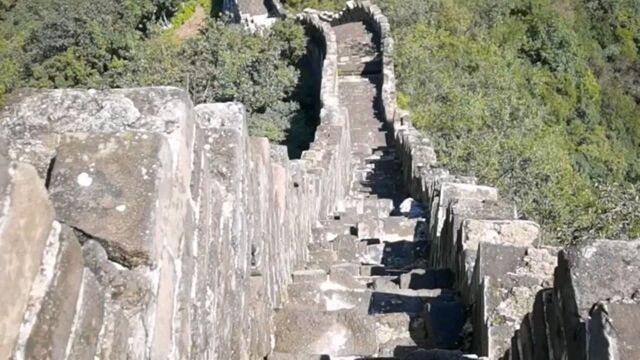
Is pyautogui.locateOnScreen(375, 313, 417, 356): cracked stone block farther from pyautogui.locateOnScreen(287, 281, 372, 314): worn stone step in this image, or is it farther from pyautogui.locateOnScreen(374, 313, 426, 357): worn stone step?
pyautogui.locateOnScreen(287, 281, 372, 314): worn stone step

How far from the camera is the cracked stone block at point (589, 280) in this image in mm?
2871

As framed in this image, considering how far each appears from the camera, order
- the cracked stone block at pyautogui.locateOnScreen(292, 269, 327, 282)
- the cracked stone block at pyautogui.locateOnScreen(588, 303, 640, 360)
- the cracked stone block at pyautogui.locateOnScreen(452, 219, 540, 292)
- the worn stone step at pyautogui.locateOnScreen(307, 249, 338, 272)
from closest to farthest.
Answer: the cracked stone block at pyautogui.locateOnScreen(588, 303, 640, 360) < the cracked stone block at pyautogui.locateOnScreen(452, 219, 540, 292) < the cracked stone block at pyautogui.locateOnScreen(292, 269, 327, 282) < the worn stone step at pyautogui.locateOnScreen(307, 249, 338, 272)

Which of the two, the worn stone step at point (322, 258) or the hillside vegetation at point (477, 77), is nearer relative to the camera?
the worn stone step at point (322, 258)

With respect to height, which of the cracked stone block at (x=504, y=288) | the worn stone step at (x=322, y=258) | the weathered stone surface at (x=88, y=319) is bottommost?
the worn stone step at (x=322, y=258)

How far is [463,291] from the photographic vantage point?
6.41 meters

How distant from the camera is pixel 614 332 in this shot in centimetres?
262

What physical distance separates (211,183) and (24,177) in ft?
A: 6.02

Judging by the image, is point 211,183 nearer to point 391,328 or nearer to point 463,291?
point 391,328

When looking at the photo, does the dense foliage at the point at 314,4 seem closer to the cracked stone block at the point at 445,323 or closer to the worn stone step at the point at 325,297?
the worn stone step at the point at 325,297

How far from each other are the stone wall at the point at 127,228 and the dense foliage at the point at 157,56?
1116cm

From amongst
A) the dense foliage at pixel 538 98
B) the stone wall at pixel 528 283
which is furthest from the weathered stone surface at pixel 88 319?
the dense foliage at pixel 538 98

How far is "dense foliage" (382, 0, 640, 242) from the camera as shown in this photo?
13867 mm

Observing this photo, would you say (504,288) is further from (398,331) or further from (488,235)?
(488,235)

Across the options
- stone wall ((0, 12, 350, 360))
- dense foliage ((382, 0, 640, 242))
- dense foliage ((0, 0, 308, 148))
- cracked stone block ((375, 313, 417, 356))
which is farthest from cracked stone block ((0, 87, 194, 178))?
dense foliage ((0, 0, 308, 148))
